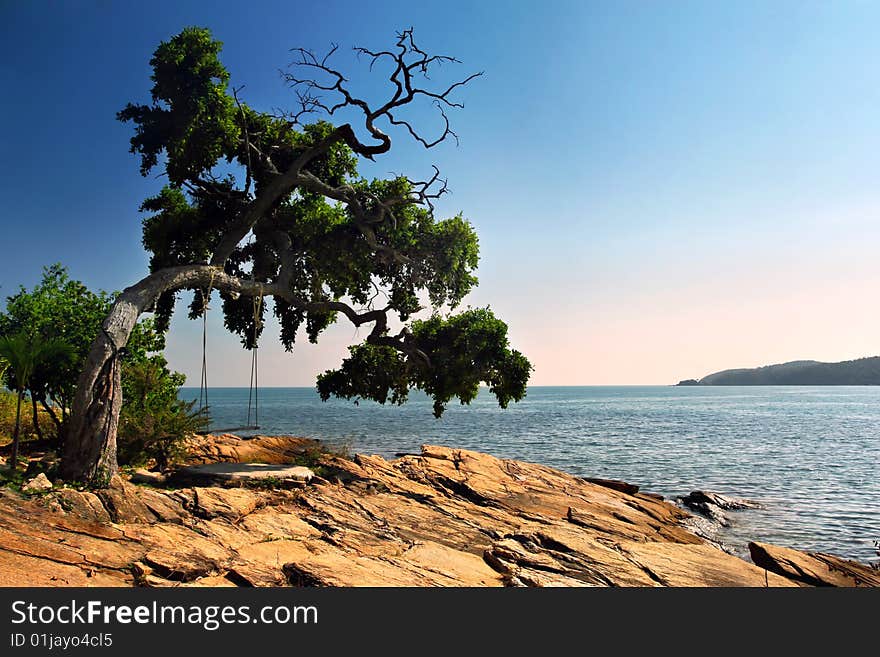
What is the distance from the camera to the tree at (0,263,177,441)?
17266mm

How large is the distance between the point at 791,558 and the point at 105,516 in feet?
50.1

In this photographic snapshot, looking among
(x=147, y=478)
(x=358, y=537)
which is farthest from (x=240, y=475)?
(x=358, y=537)

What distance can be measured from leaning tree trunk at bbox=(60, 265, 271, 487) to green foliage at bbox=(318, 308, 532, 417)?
8.30 m

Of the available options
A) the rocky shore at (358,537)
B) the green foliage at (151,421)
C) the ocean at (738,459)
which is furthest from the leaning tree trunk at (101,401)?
the ocean at (738,459)

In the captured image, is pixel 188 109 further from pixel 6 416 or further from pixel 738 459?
pixel 738 459

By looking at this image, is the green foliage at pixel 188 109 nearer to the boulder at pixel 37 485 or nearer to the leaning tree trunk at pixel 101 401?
the leaning tree trunk at pixel 101 401

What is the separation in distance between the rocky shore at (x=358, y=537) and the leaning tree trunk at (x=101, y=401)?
1545 millimetres

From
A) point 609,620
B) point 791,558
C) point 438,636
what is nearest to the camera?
point 438,636

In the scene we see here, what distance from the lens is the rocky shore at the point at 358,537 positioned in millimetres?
8117

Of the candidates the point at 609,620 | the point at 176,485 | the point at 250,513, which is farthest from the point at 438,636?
the point at 176,485

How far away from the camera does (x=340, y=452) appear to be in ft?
67.7

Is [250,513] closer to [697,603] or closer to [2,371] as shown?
[697,603]

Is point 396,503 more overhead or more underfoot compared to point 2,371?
more underfoot

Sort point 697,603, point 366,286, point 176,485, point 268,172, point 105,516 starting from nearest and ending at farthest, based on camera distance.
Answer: point 697,603 → point 105,516 → point 176,485 → point 268,172 → point 366,286
